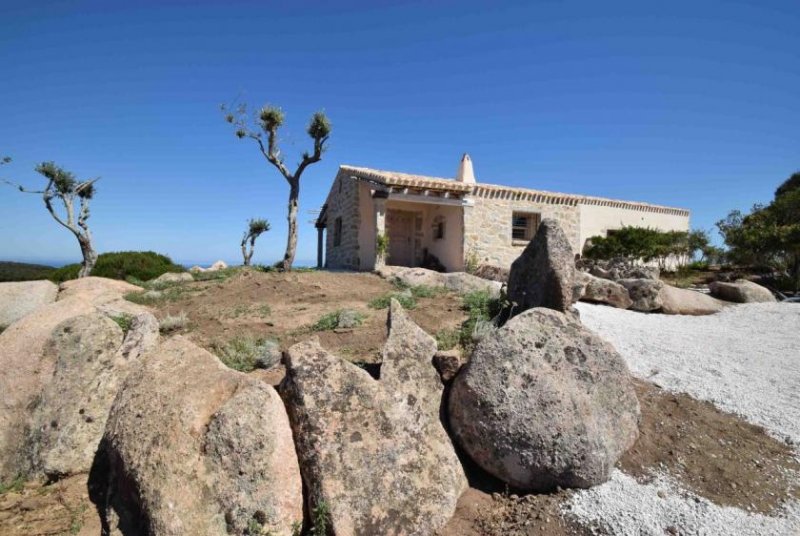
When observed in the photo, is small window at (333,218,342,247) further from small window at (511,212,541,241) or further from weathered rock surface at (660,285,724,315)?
weathered rock surface at (660,285,724,315)

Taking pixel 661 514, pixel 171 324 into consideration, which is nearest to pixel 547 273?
pixel 661 514

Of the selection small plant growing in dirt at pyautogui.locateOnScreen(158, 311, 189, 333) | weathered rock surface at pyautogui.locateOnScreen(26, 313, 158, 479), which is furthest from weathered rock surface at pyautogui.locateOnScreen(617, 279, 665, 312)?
weathered rock surface at pyautogui.locateOnScreen(26, 313, 158, 479)

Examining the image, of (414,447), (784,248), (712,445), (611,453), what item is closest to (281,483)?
(414,447)

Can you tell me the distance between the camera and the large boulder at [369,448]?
2566mm

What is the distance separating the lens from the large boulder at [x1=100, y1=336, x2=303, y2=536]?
7.58 feet

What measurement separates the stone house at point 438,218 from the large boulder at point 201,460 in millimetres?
9621

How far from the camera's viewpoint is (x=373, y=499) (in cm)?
260

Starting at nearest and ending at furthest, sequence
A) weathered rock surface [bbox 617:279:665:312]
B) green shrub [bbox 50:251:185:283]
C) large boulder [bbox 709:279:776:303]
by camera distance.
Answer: weathered rock surface [bbox 617:279:665:312] → large boulder [bbox 709:279:776:303] → green shrub [bbox 50:251:185:283]

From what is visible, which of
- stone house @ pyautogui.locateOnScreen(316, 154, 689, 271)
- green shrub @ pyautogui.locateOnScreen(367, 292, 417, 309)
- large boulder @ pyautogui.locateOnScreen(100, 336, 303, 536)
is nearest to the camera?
large boulder @ pyautogui.locateOnScreen(100, 336, 303, 536)

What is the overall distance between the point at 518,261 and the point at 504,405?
10.4 feet

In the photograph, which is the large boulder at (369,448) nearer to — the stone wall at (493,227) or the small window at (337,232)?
the stone wall at (493,227)

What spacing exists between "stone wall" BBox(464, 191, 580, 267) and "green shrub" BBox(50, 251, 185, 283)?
12.6 m

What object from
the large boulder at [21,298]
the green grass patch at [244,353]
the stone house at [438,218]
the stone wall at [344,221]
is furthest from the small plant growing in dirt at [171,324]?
the stone wall at [344,221]

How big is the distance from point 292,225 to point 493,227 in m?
7.45
